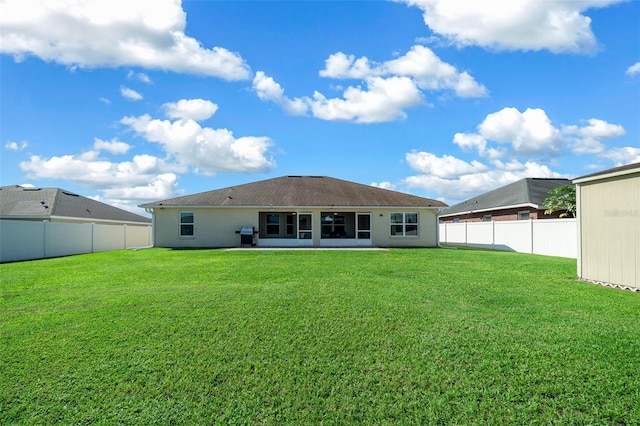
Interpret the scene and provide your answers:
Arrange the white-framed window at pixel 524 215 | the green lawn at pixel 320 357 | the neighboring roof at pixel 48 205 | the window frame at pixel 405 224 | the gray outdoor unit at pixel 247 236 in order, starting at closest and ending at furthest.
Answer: the green lawn at pixel 320 357, the gray outdoor unit at pixel 247 236, the window frame at pixel 405 224, the neighboring roof at pixel 48 205, the white-framed window at pixel 524 215

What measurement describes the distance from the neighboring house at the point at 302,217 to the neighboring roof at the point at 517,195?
6186 mm

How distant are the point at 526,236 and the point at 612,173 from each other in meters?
11.4

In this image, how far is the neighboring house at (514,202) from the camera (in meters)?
23.0

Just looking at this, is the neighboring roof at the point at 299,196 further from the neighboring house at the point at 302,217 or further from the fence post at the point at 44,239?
the fence post at the point at 44,239

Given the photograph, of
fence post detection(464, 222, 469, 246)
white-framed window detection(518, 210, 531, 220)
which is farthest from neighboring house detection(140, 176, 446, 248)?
white-framed window detection(518, 210, 531, 220)

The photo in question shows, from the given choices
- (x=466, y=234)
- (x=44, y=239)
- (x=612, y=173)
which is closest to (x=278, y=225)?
(x=44, y=239)

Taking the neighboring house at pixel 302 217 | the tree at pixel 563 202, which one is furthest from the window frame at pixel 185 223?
the tree at pixel 563 202

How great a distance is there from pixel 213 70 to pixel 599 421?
47.8 feet

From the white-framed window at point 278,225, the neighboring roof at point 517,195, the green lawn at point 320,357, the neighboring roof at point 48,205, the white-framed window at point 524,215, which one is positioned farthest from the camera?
the white-framed window at point 278,225

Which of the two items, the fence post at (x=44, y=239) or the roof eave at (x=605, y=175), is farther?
the fence post at (x=44, y=239)

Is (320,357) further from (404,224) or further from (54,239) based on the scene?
(54,239)

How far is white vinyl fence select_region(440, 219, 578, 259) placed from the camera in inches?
612

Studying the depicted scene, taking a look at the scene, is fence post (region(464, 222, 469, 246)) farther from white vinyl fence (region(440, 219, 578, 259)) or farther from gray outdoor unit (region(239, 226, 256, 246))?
gray outdoor unit (region(239, 226, 256, 246))

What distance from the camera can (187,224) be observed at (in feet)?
69.5
